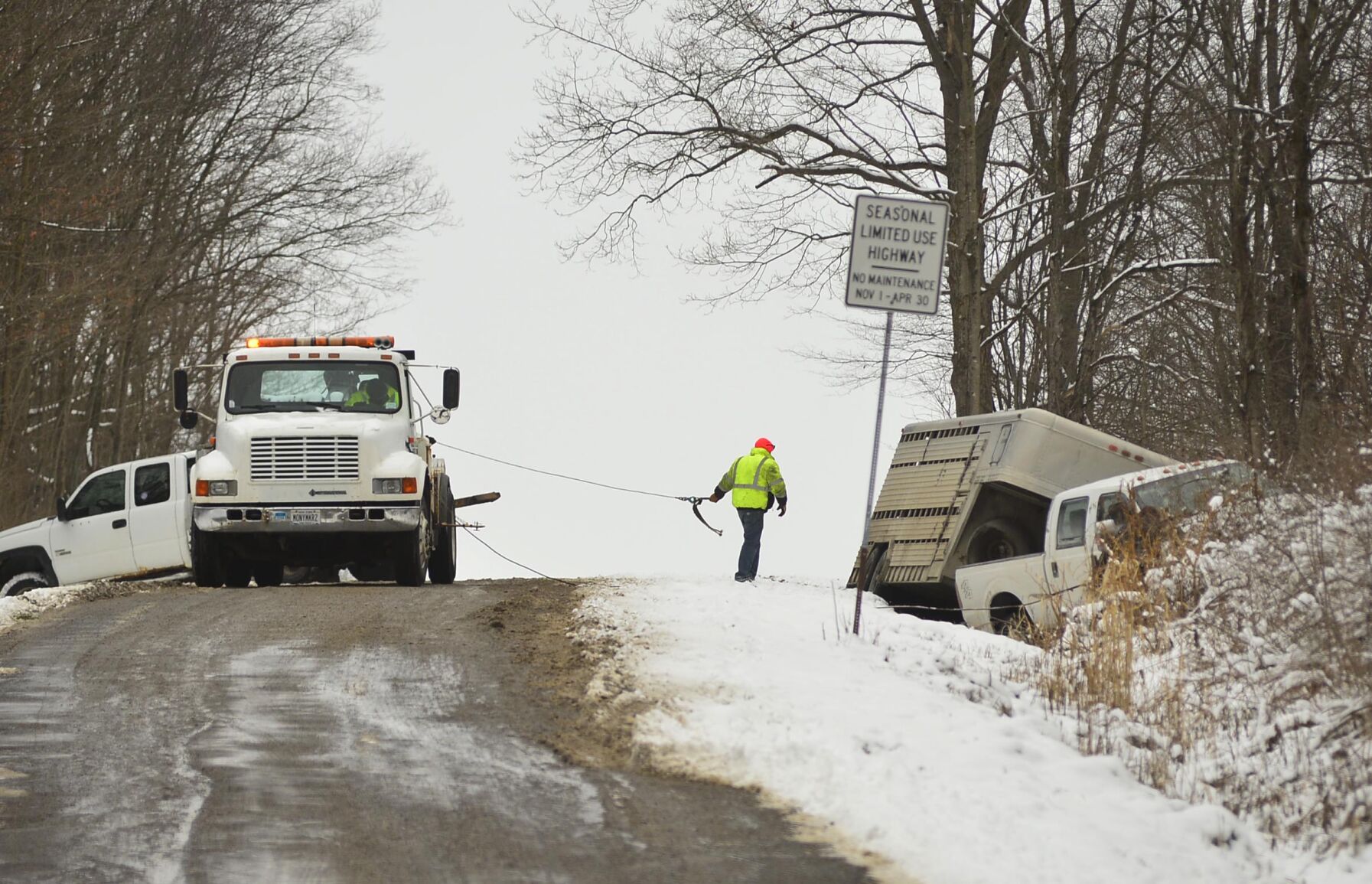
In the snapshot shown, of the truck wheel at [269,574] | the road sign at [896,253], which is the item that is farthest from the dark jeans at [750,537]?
the road sign at [896,253]

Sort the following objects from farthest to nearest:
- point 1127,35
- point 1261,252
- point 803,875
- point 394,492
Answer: point 1127,35, point 1261,252, point 394,492, point 803,875

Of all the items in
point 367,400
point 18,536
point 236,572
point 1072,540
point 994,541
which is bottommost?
point 236,572

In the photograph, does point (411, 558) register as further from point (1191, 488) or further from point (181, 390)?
point (1191, 488)

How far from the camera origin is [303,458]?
18094mm

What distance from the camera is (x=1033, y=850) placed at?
7.30 metres

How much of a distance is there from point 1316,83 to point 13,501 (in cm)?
2550

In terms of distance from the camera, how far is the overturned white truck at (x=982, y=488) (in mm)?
19188

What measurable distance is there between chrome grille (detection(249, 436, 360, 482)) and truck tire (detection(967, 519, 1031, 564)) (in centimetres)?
699

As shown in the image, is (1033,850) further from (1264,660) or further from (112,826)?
(112,826)

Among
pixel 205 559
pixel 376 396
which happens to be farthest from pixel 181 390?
pixel 376 396

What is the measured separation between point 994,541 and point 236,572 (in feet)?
28.5

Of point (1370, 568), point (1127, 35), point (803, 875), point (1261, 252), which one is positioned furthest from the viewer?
point (1127, 35)

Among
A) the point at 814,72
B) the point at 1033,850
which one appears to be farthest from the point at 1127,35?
the point at 1033,850

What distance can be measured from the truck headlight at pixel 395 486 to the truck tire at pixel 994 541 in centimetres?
636
